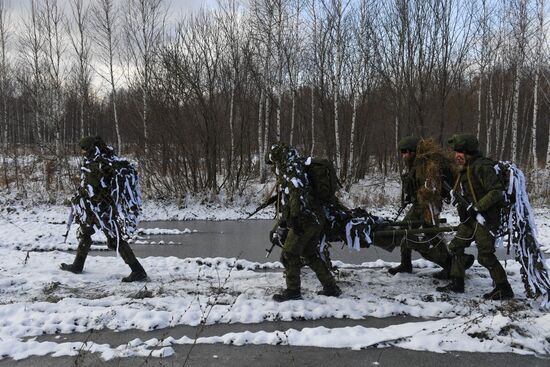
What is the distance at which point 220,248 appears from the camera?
963cm

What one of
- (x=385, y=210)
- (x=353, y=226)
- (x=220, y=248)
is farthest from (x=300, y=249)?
(x=385, y=210)

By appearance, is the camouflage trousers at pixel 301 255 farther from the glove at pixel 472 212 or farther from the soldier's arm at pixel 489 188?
the soldier's arm at pixel 489 188

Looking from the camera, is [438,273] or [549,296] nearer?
[549,296]

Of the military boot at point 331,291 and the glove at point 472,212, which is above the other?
the glove at point 472,212

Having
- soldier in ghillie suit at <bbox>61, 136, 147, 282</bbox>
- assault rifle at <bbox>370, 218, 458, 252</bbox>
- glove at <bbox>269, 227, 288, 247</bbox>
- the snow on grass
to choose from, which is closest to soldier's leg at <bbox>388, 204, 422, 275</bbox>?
the snow on grass

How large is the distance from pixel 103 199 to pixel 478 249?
17.5ft

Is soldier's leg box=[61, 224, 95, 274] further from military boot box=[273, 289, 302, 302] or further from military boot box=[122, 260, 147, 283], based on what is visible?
military boot box=[273, 289, 302, 302]

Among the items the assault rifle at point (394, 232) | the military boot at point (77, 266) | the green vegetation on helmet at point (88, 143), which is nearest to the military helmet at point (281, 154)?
the assault rifle at point (394, 232)

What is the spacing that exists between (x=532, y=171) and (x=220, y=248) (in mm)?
15122

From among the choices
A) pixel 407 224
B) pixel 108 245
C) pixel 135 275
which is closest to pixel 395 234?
pixel 407 224

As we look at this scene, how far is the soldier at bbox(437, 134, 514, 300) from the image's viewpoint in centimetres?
546

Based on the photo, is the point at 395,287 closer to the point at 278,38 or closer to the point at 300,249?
the point at 300,249

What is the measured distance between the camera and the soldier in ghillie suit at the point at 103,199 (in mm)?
6734

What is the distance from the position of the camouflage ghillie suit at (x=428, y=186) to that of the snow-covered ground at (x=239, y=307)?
428 millimetres
